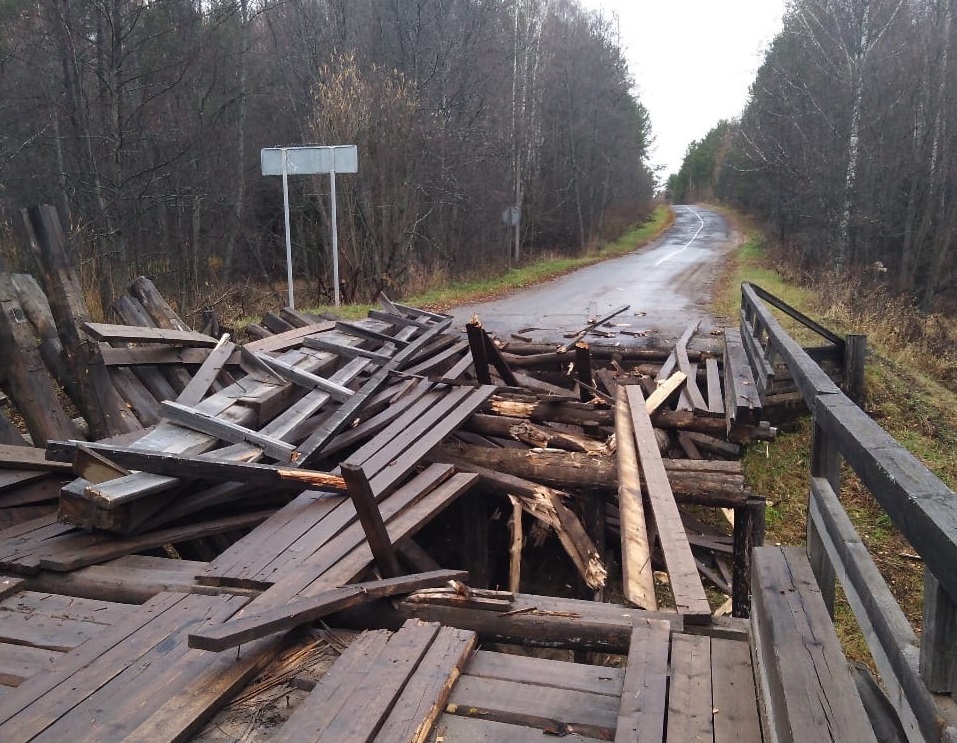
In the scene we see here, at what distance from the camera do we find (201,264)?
19766mm

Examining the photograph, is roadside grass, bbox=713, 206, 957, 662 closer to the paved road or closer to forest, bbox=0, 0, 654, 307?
the paved road

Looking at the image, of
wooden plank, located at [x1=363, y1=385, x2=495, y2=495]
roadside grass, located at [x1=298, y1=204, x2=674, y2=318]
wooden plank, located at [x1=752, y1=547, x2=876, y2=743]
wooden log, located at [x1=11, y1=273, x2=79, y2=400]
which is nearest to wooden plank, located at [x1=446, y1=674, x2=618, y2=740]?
wooden plank, located at [x1=752, y1=547, x2=876, y2=743]

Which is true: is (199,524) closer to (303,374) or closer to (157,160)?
(303,374)

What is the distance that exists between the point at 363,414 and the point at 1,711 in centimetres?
428

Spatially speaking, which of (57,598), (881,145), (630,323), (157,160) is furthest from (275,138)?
(57,598)

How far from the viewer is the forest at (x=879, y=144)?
76.1 ft

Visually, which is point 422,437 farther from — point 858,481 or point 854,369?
point 854,369

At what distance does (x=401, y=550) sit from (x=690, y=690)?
2.64 m

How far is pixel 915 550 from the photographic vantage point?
1.68 metres

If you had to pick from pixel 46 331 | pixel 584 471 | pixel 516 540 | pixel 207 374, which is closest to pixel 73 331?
pixel 46 331

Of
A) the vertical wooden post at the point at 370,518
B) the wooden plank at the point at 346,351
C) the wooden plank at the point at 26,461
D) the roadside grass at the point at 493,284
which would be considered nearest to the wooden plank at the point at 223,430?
the wooden plank at the point at 26,461

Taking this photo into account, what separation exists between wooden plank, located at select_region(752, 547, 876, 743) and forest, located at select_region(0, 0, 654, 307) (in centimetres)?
1091

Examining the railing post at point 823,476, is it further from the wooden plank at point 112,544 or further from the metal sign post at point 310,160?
the metal sign post at point 310,160

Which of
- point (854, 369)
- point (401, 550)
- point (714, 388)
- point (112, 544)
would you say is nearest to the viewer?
point (112, 544)
